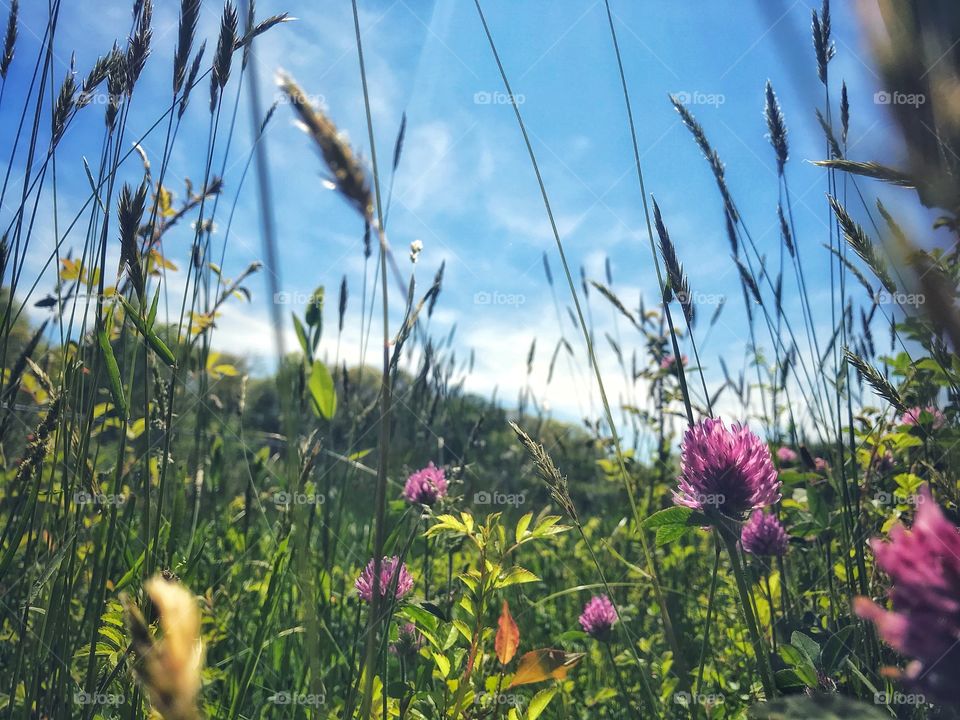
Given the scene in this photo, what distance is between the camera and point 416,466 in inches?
128

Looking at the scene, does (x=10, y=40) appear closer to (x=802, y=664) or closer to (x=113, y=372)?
(x=113, y=372)

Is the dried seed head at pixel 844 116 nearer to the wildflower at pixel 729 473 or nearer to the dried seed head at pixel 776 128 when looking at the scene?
the dried seed head at pixel 776 128

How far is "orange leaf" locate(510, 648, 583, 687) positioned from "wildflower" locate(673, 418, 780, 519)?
32 centimetres

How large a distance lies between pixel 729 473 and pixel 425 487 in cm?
A: 106

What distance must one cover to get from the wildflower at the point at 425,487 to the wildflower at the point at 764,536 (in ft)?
2.70

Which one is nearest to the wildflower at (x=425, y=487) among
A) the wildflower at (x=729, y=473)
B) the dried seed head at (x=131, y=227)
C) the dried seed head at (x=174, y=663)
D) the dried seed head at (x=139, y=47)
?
the wildflower at (x=729, y=473)

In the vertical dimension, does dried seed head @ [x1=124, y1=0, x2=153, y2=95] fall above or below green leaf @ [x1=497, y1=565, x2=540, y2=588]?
above

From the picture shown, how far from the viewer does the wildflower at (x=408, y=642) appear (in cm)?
140

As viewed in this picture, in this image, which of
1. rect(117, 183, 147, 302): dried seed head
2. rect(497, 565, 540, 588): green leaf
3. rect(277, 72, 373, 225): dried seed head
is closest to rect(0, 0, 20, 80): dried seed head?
rect(117, 183, 147, 302): dried seed head

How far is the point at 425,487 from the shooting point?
72.2 inches

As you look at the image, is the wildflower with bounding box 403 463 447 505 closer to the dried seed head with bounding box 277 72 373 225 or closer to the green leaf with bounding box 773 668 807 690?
the green leaf with bounding box 773 668 807 690

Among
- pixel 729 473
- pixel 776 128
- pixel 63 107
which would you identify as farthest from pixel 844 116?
pixel 63 107

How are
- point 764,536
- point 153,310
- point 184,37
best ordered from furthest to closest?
point 764,536 < point 184,37 < point 153,310

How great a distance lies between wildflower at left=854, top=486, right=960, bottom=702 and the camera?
1.24 ft
